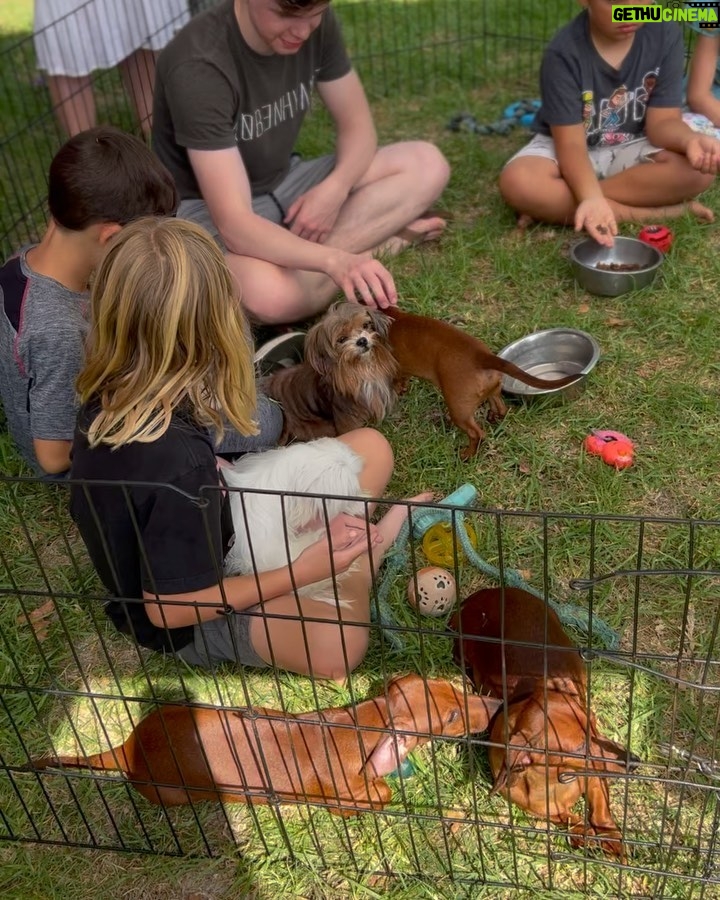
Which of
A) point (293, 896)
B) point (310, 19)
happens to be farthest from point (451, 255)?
point (293, 896)

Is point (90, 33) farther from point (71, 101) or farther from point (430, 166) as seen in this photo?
point (430, 166)

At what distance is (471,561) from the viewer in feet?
8.39

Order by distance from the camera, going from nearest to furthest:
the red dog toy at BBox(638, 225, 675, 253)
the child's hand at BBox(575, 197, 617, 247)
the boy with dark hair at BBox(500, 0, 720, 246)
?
the child's hand at BBox(575, 197, 617, 247) → the red dog toy at BBox(638, 225, 675, 253) → the boy with dark hair at BBox(500, 0, 720, 246)

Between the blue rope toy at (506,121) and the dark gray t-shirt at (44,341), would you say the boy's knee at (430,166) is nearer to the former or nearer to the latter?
the blue rope toy at (506,121)

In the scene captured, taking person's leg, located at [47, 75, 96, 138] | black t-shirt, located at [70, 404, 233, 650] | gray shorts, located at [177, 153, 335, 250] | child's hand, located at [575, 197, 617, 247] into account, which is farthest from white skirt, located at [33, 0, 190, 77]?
black t-shirt, located at [70, 404, 233, 650]

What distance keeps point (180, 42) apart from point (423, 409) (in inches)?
60.6

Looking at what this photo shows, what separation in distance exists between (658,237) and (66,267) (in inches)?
94.5

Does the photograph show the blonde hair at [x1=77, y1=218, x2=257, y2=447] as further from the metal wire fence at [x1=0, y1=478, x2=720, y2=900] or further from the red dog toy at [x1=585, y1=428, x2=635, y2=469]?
the red dog toy at [x1=585, y1=428, x2=635, y2=469]

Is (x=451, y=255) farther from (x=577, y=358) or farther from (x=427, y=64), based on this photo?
(x=427, y=64)

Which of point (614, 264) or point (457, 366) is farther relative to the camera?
point (614, 264)

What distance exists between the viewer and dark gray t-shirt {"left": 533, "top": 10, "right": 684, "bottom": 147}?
3.91 meters

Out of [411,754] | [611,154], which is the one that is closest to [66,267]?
[411,754]

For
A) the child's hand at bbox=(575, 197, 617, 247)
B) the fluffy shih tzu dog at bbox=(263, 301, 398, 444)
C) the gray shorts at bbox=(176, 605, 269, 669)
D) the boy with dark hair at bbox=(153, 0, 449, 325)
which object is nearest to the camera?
the gray shorts at bbox=(176, 605, 269, 669)

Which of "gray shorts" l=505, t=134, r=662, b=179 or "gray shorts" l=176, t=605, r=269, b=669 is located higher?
"gray shorts" l=505, t=134, r=662, b=179
